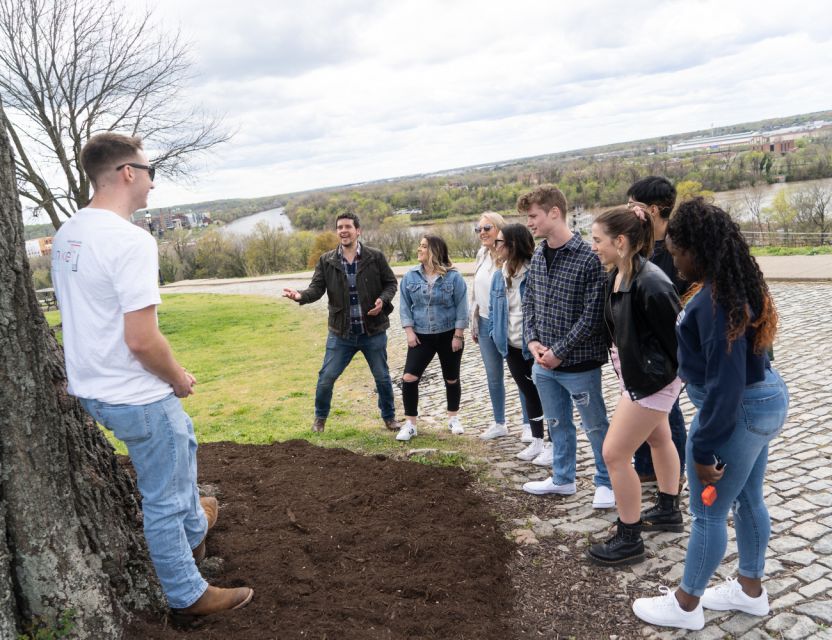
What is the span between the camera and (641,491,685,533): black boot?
403 cm

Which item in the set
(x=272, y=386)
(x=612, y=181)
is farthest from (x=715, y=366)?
(x=612, y=181)

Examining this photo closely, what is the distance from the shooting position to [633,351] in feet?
11.2

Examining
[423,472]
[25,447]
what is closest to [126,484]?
[25,447]

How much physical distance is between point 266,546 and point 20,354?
1.80 meters

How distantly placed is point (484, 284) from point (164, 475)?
149 inches

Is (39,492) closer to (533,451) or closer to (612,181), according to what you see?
(533,451)

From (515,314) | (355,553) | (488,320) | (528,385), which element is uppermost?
(515,314)

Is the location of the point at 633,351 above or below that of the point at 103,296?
below

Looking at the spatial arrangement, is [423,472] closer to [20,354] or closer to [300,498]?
[300,498]

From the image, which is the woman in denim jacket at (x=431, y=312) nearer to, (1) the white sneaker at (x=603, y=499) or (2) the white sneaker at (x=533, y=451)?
(2) the white sneaker at (x=533, y=451)

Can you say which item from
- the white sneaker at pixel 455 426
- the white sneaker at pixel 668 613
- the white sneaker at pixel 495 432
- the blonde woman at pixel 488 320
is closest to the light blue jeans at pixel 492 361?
the blonde woman at pixel 488 320

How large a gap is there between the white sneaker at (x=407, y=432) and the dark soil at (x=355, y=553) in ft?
3.91

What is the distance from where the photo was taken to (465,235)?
54312 mm

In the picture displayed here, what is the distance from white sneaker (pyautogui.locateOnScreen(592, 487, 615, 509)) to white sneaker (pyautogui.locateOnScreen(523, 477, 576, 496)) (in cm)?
27
